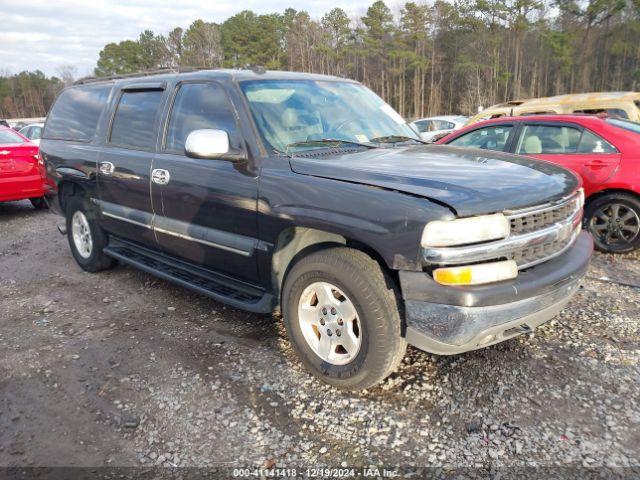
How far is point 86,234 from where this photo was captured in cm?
523

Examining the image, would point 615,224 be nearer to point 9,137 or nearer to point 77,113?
point 77,113

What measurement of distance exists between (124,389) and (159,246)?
1435 millimetres

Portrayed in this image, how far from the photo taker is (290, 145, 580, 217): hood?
2.47m

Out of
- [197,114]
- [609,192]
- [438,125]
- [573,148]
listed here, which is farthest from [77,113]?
[438,125]

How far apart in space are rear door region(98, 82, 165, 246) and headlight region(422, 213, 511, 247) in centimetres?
258

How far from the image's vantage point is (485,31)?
4362 cm

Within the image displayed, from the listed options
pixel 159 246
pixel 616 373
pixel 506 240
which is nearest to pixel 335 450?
pixel 506 240

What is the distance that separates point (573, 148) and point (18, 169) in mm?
8720

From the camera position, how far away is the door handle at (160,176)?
3768 mm

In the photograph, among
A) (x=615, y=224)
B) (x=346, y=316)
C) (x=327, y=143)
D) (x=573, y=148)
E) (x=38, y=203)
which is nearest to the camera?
(x=346, y=316)

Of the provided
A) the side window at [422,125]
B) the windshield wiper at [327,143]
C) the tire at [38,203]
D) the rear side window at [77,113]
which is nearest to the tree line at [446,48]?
the side window at [422,125]

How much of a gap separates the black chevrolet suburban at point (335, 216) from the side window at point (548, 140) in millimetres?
2587

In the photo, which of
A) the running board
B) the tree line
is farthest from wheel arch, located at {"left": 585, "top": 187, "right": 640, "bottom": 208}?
the tree line

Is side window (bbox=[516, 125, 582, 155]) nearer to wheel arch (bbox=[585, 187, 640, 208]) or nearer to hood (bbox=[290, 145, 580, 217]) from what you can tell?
wheel arch (bbox=[585, 187, 640, 208])
